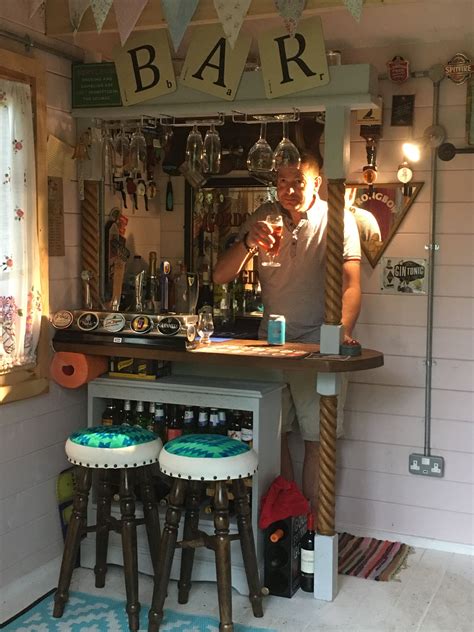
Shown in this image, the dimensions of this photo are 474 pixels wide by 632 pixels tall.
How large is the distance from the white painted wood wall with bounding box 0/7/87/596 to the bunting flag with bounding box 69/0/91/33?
0.64 ft

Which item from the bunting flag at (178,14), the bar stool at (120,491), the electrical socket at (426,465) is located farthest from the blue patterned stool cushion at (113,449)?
the bunting flag at (178,14)

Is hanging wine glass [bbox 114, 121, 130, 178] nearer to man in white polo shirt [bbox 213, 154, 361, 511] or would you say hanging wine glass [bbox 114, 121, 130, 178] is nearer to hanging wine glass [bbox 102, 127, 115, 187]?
hanging wine glass [bbox 102, 127, 115, 187]

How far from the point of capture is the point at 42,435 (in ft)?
11.1

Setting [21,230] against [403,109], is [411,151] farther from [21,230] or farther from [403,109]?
[21,230]

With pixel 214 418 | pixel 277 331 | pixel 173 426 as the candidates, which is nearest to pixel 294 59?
pixel 277 331

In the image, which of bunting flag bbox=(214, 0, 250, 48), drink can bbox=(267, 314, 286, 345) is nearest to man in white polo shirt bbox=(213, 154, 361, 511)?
drink can bbox=(267, 314, 286, 345)

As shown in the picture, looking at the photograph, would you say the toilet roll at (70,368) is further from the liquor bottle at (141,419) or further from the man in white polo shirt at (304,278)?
the man in white polo shirt at (304,278)

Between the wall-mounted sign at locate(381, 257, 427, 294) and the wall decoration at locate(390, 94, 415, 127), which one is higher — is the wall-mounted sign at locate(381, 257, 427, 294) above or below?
below

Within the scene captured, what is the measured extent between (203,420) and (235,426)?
0.45 feet

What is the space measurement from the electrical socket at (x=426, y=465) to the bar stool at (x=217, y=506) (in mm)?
1112

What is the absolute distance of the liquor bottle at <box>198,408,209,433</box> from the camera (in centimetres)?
341

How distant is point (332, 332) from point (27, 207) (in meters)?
1.29

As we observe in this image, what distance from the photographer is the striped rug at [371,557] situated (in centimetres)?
354

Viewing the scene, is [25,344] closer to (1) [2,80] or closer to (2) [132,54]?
(1) [2,80]
